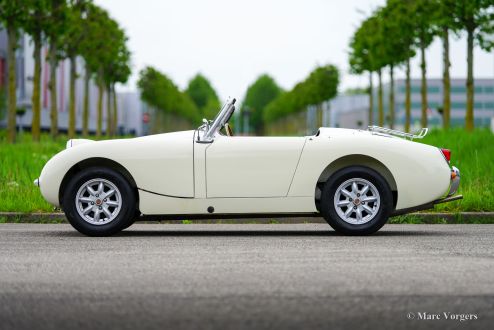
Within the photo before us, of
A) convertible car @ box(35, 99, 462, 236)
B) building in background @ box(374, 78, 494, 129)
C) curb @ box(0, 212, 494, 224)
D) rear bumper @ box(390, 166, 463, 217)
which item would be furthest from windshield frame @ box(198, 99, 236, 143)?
building in background @ box(374, 78, 494, 129)

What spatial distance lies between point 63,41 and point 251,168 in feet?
106

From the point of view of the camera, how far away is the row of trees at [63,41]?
30156mm

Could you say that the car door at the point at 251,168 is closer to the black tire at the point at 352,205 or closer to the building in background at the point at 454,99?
the black tire at the point at 352,205

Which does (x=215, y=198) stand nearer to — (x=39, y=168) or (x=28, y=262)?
(x=28, y=262)

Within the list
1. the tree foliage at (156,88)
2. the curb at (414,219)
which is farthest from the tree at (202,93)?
the curb at (414,219)

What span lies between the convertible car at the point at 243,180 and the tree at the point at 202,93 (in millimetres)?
150021

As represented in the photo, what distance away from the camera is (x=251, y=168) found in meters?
9.46

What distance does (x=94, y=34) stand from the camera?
46031 millimetres

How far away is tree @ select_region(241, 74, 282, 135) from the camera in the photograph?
544ft

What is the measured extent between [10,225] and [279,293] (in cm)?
691

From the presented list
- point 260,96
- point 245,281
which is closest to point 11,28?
point 245,281

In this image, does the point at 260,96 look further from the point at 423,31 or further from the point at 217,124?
the point at 217,124

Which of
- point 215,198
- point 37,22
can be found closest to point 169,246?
point 215,198

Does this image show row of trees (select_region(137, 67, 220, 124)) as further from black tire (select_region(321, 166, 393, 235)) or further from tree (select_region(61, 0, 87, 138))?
black tire (select_region(321, 166, 393, 235))
